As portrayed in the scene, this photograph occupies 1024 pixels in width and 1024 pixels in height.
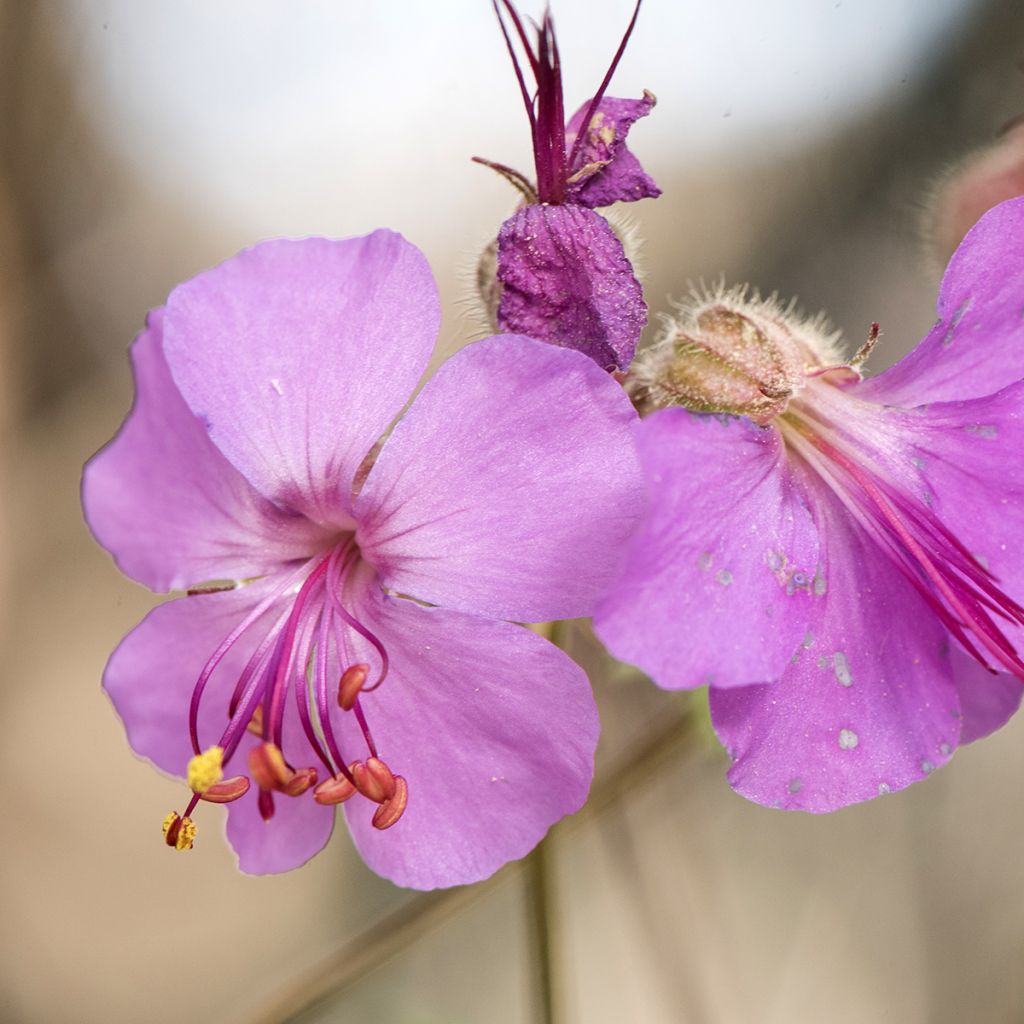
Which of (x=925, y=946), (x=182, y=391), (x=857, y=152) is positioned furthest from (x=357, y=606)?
(x=925, y=946)

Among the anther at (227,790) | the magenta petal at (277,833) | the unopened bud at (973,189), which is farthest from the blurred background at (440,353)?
the anther at (227,790)

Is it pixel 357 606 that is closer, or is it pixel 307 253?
pixel 307 253

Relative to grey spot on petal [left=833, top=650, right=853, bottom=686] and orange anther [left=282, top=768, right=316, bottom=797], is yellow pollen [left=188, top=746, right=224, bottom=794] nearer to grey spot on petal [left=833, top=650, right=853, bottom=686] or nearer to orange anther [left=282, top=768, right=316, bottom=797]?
orange anther [left=282, top=768, right=316, bottom=797]

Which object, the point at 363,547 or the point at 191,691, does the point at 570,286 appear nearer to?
the point at 363,547

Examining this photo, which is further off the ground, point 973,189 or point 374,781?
point 973,189

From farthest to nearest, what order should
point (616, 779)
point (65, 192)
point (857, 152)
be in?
point (65, 192)
point (857, 152)
point (616, 779)

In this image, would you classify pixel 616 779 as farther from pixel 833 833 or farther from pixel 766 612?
pixel 833 833

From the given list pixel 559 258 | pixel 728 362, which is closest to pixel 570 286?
pixel 559 258

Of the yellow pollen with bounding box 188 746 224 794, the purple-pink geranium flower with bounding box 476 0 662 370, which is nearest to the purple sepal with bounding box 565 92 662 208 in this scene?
the purple-pink geranium flower with bounding box 476 0 662 370
